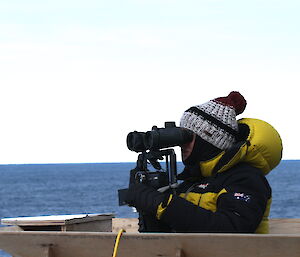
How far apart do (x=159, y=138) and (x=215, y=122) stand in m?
0.46

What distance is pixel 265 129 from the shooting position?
573 cm

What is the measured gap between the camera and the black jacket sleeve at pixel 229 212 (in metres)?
5.28

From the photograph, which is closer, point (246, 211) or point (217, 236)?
point (217, 236)

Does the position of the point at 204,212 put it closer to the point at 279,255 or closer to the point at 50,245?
the point at 279,255

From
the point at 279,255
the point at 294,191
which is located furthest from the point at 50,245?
the point at 294,191

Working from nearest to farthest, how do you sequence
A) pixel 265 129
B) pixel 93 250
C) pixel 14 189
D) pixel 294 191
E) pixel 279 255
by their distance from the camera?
1. pixel 279 255
2. pixel 93 250
3. pixel 265 129
4. pixel 294 191
5. pixel 14 189

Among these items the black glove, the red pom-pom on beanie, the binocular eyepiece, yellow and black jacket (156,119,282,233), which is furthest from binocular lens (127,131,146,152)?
the red pom-pom on beanie

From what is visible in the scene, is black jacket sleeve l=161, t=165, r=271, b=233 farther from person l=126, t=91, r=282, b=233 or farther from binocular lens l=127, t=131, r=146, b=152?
binocular lens l=127, t=131, r=146, b=152

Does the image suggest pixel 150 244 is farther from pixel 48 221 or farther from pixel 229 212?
pixel 48 221

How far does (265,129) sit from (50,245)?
176cm

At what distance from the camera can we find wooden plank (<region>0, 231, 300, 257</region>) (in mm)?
4902

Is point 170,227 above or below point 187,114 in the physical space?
below

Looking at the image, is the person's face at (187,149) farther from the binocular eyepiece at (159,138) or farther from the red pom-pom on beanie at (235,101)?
the red pom-pom on beanie at (235,101)

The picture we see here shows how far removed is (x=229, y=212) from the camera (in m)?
5.32
